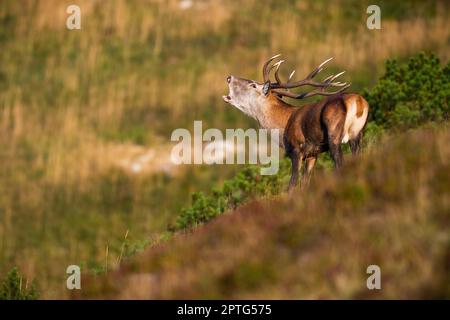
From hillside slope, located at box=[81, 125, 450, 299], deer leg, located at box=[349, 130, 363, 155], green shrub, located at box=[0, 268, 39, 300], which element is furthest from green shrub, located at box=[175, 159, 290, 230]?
hillside slope, located at box=[81, 125, 450, 299]

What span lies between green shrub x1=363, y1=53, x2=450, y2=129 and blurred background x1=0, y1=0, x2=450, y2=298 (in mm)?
7353

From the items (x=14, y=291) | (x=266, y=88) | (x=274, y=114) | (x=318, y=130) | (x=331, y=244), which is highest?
(x=266, y=88)

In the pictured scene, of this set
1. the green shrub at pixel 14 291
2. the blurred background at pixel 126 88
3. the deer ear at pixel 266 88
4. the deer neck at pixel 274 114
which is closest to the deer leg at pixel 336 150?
the deer neck at pixel 274 114

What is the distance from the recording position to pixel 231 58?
4394 centimetres

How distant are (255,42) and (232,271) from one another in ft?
107

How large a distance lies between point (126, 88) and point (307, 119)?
85.3ft

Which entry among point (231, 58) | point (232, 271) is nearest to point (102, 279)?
point (232, 271)

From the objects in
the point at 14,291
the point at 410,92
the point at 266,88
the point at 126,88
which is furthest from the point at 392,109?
the point at 126,88

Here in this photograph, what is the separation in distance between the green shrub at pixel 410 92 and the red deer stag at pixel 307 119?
516 centimetres

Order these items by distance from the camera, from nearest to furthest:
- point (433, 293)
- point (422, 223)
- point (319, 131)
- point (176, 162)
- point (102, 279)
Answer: point (433, 293)
point (422, 223)
point (102, 279)
point (319, 131)
point (176, 162)

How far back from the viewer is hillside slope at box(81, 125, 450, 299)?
12.1 metres

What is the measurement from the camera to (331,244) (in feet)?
42.1

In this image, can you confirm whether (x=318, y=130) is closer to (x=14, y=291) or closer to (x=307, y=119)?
(x=307, y=119)
